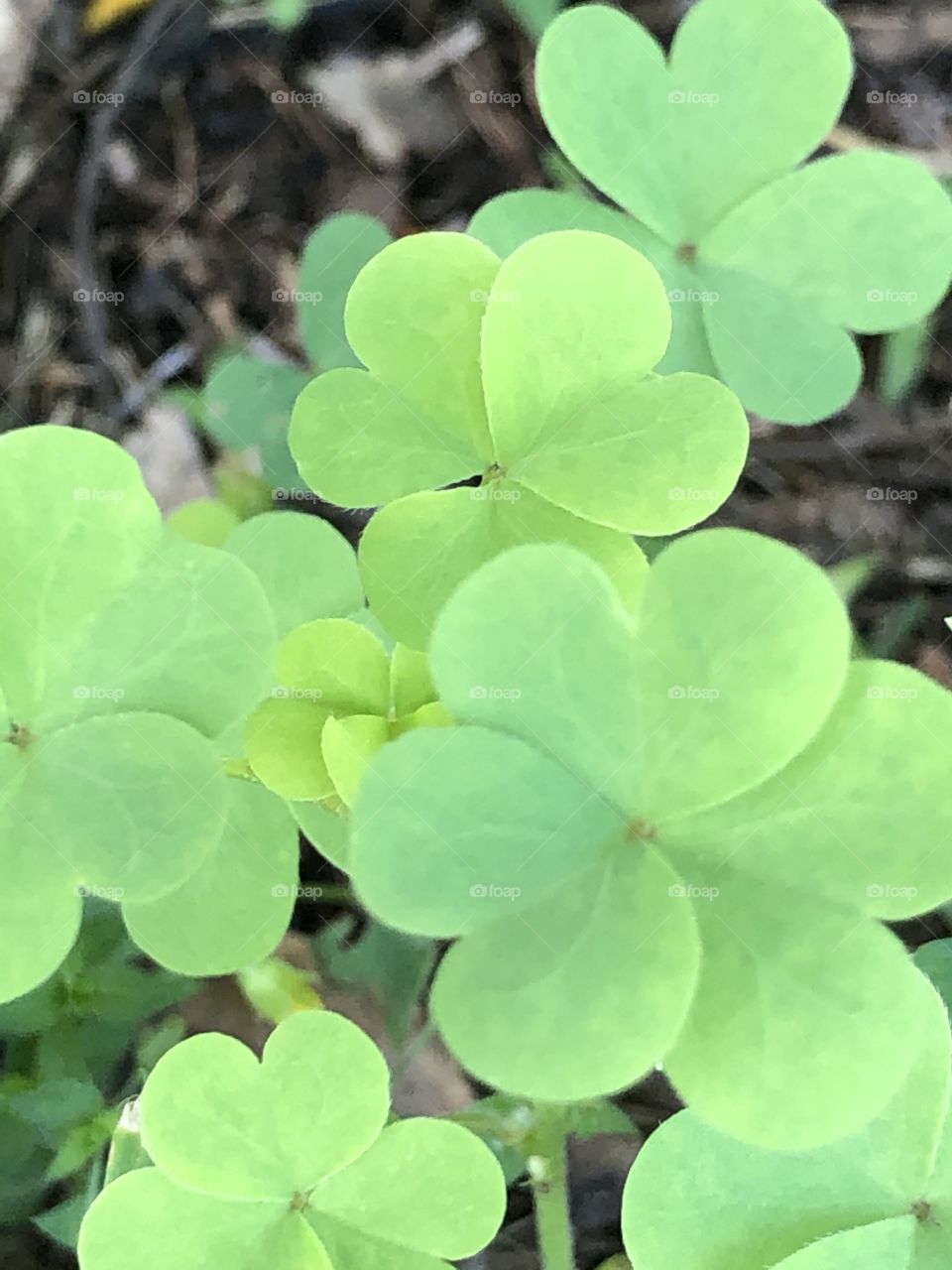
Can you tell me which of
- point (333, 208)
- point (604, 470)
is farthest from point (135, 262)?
point (604, 470)

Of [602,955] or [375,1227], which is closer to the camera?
[602,955]

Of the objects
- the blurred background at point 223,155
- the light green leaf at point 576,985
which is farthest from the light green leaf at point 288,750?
the blurred background at point 223,155

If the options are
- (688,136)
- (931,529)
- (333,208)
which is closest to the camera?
(688,136)

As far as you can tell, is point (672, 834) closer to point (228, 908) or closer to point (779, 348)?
point (228, 908)

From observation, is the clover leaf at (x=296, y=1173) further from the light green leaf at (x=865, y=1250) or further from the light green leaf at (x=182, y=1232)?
the light green leaf at (x=865, y=1250)

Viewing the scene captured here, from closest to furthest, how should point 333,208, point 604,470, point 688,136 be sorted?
point 604,470 < point 688,136 < point 333,208

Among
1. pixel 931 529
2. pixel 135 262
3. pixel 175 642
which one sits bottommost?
pixel 931 529

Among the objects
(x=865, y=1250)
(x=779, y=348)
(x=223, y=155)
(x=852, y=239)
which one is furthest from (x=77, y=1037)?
(x=223, y=155)

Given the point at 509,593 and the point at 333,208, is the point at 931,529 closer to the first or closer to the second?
the point at 333,208
